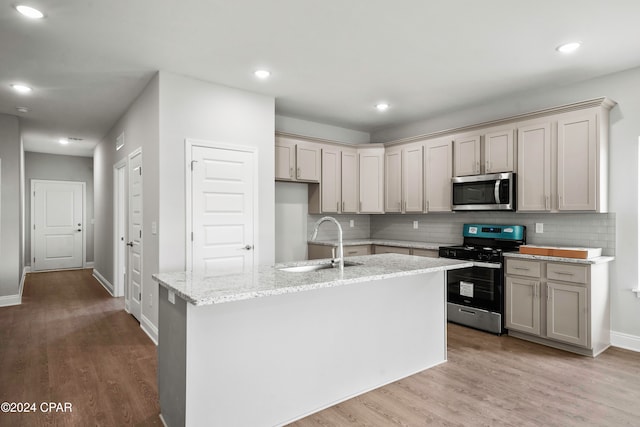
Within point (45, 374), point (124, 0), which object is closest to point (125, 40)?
point (124, 0)

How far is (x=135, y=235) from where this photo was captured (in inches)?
Result: 176

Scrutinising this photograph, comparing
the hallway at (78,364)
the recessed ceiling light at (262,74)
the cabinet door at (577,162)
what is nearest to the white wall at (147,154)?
the hallway at (78,364)

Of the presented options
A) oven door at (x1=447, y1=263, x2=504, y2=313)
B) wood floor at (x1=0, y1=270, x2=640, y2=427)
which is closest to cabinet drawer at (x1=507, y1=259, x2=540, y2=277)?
oven door at (x1=447, y1=263, x2=504, y2=313)

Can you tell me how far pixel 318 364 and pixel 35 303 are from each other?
202 inches

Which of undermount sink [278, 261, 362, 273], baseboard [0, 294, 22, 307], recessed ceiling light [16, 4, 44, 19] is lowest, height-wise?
baseboard [0, 294, 22, 307]

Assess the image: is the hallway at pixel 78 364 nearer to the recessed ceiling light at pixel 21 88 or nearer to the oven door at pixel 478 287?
the recessed ceiling light at pixel 21 88

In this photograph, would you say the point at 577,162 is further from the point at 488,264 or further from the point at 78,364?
the point at 78,364

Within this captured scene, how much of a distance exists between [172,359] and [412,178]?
13.3 feet

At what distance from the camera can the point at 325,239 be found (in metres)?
5.70

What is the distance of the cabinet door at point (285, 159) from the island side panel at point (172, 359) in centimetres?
286

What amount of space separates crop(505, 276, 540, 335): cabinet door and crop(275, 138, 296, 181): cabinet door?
2.92 m

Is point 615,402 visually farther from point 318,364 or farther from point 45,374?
point 45,374

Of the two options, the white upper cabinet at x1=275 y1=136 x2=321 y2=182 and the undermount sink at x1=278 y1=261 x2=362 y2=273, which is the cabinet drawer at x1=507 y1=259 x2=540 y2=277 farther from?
the white upper cabinet at x1=275 y1=136 x2=321 y2=182

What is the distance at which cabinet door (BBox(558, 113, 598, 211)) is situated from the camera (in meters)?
3.53
